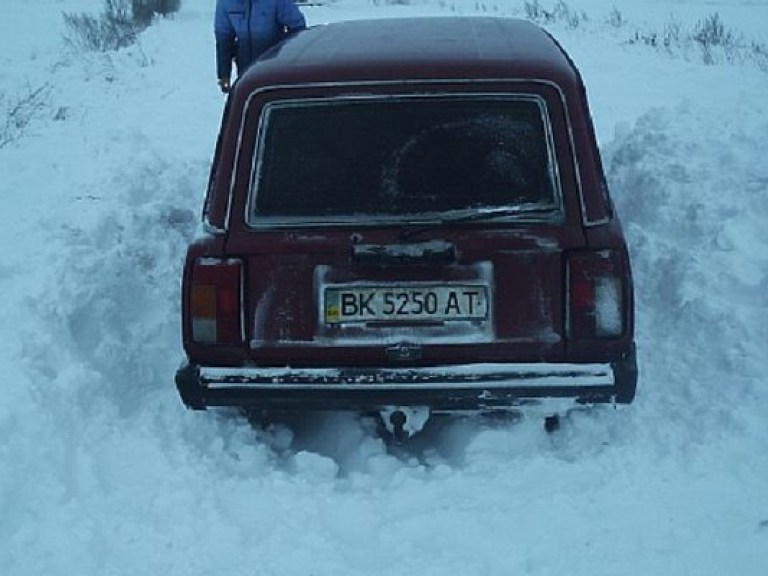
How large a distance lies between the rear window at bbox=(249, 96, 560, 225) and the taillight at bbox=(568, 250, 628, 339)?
0.26 metres

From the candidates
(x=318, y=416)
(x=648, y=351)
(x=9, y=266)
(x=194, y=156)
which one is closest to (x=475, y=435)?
(x=318, y=416)

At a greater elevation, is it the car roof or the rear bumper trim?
the car roof

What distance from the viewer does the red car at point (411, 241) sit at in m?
3.27

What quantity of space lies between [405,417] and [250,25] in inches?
172

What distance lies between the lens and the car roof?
324 cm

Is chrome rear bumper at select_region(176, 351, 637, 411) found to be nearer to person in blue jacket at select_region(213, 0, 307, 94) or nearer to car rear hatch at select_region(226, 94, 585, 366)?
car rear hatch at select_region(226, 94, 585, 366)

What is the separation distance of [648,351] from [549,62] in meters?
1.80

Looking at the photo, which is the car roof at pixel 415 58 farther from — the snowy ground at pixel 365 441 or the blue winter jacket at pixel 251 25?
the blue winter jacket at pixel 251 25

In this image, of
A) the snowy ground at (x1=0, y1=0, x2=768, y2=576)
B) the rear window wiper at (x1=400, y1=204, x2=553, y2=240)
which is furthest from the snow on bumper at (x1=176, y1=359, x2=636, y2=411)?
the rear window wiper at (x1=400, y1=204, x2=553, y2=240)

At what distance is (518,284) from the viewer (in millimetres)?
3352

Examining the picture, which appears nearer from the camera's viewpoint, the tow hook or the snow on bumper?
the snow on bumper

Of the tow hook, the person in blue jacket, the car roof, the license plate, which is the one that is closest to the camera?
the car roof

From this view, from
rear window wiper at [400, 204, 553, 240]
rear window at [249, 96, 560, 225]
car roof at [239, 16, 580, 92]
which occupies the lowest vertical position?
rear window wiper at [400, 204, 553, 240]

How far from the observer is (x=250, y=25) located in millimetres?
6926
